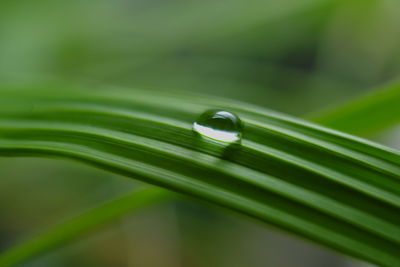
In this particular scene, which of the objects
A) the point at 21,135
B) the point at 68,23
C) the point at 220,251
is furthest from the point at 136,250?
the point at 21,135

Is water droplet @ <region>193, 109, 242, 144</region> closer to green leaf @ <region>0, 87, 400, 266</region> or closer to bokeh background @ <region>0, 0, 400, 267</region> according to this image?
green leaf @ <region>0, 87, 400, 266</region>

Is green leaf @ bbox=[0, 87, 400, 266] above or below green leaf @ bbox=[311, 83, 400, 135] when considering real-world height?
above

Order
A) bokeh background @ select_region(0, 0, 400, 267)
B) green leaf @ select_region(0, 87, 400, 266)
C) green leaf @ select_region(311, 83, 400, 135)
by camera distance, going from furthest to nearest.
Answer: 1. bokeh background @ select_region(0, 0, 400, 267)
2. green leaf @ select_region(311, 83, 400, 135)
3. green leaf @ select_region(0, 87, 400, 266)

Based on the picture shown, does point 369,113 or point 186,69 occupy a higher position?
point 369,113

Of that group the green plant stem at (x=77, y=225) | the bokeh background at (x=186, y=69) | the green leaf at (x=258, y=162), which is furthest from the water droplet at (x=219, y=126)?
the bokeh background at (x=186, y=69)

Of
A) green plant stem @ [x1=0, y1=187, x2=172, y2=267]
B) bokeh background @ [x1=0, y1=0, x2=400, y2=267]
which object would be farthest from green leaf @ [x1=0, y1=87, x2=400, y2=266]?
bokeh background @ [x1=0, y1=0, x2=400, y2=267]

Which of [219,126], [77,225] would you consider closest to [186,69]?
[77,225]

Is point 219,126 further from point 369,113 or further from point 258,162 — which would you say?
point 369,113
